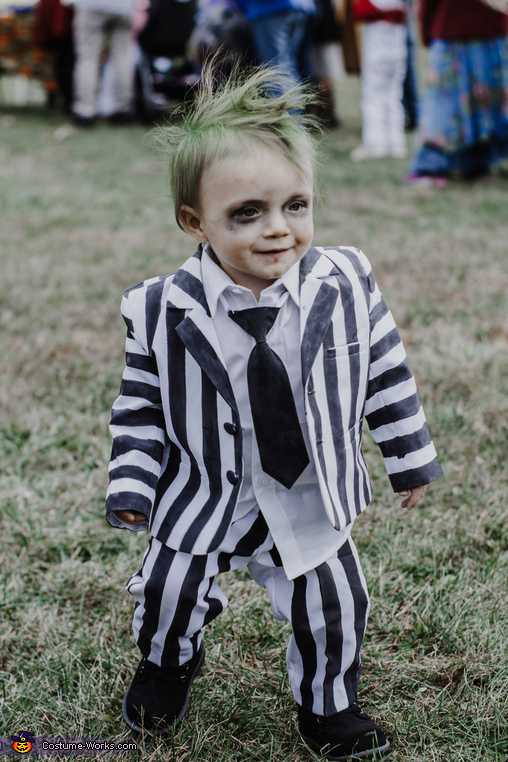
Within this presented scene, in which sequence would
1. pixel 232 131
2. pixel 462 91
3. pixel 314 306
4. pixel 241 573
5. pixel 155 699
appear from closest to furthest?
pixel 232 131 → pixel 314 306 → pixel 155 699 → pixel 241 573 → pixel 462 91

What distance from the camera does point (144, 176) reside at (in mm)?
6547

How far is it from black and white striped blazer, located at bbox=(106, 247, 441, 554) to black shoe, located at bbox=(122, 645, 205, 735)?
0.33 meters

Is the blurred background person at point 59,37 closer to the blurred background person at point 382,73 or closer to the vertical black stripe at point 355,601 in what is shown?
the blurred background person at point 382,73

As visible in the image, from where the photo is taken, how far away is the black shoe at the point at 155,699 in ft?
5.18

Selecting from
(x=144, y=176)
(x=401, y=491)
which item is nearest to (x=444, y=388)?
(x=401, y=491)

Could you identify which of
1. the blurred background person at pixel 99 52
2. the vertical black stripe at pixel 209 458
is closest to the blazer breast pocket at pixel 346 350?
the vertical black stripe at pixel 209 458

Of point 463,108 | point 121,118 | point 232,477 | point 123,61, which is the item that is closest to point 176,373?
point 232,477

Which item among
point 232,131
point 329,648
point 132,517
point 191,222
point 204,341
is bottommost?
point 329,648

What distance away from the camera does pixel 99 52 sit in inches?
340

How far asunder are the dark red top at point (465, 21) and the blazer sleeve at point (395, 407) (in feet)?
15.8

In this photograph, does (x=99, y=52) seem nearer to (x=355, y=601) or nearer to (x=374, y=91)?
(x=374, y=91)

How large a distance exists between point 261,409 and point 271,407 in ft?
0.06

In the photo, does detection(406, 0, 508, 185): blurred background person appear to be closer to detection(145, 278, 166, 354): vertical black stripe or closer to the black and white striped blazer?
the black and white striped blazer

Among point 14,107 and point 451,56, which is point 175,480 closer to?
point 451,56
